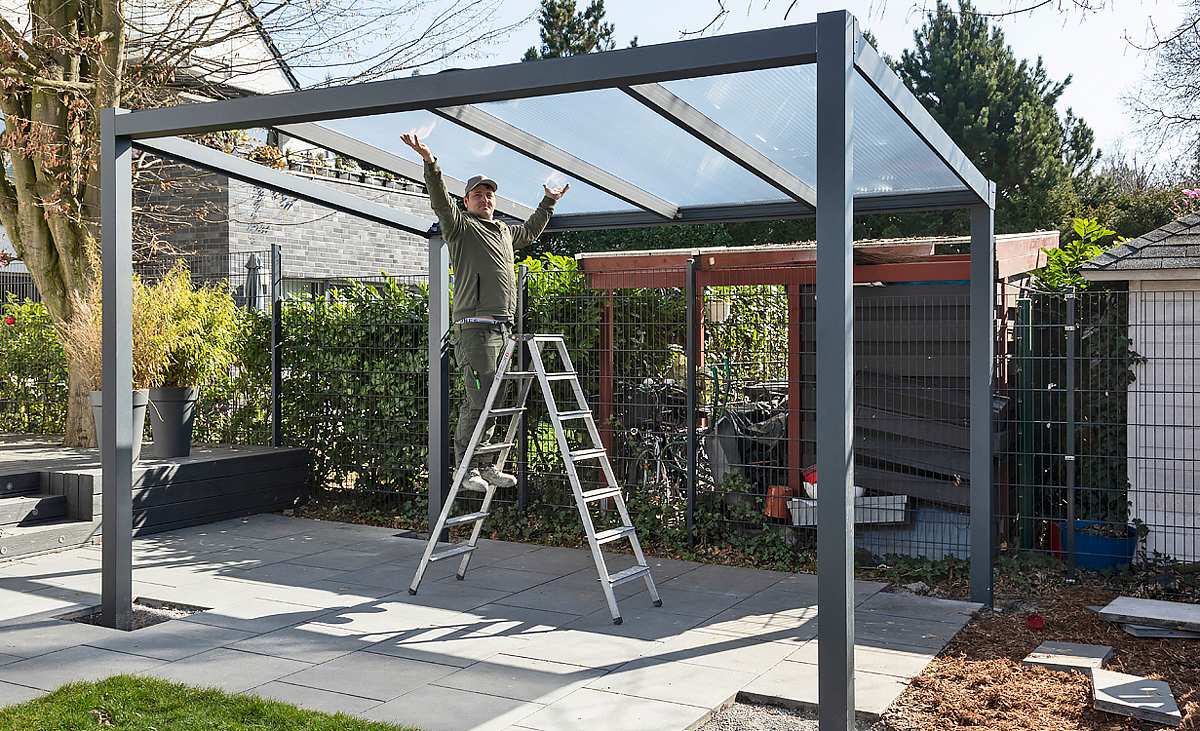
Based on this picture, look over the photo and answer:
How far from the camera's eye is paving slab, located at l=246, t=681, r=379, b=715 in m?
4.34

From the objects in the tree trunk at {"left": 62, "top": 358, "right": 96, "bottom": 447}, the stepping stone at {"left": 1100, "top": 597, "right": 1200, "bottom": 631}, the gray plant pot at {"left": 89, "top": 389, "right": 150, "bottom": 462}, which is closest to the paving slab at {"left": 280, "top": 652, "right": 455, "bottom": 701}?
the stepping stone at {"left": 1100, "top": 597, "right": 1200, "bottom": 631}

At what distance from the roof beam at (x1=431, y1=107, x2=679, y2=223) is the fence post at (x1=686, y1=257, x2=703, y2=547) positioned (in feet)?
1.65

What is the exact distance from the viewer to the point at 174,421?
28.5ft

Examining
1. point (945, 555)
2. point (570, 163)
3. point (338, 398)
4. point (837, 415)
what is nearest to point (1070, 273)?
point (945, 555)

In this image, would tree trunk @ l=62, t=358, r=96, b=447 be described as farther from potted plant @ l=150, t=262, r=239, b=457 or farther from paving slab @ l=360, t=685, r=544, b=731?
paving slab @ l=360, t=685, r=544, b=731

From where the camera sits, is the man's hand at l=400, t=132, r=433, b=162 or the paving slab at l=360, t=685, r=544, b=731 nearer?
the paving slab at l=360, t=685, r=544, b=731

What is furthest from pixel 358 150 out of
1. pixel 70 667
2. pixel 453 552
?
pixel 70 667

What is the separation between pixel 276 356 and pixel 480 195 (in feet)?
11.9

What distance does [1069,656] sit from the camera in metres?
5.12

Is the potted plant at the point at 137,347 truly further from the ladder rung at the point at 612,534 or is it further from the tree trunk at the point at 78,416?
the ladder rung at the point at 612,534

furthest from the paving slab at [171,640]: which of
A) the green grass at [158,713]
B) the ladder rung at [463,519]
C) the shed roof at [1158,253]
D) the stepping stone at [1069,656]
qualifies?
the shed roof at [1158,253]

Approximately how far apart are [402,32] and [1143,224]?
14494 millimetres

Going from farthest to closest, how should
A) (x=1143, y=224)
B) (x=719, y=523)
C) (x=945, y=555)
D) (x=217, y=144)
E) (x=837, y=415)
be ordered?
1. (x=1143, y=224)
2. (x=217, y=144)
3. (x=719, y=523)
4. (x=945, y=555)
5. (x=837, y=415)

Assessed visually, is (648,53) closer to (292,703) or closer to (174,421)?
(292,703)
